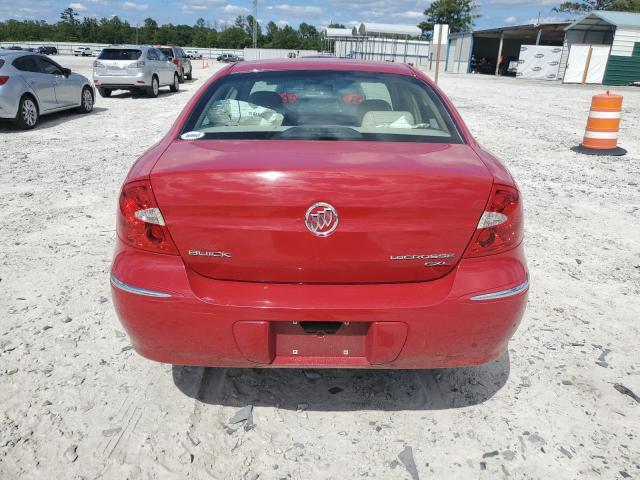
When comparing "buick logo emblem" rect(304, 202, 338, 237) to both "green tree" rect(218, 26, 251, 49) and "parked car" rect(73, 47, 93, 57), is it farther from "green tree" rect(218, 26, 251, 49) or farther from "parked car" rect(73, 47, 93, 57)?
"green tree" rect(218, 26, 251, 49)

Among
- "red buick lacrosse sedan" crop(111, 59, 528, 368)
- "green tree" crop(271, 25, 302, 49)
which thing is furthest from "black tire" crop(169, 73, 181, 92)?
"green tree" crop(271, 25, 302, 49)

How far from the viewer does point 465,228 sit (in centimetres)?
208

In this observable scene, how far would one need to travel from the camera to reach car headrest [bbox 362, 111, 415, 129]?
9.31 feet

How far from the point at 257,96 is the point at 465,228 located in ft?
5.62

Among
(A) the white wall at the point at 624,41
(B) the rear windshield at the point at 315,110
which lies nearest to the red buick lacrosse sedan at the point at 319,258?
(B) the rear windshield at the point at 315,110

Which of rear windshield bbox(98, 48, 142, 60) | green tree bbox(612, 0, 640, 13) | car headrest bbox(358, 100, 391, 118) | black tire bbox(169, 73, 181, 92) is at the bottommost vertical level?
black tire bbox(169, 73, 181, 92)

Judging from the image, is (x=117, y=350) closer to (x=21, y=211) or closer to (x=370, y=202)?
(x=370, y=202)

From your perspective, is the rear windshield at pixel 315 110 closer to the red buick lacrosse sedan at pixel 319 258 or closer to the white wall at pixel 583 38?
the red buick lacrosse sedan at pixel 319 258

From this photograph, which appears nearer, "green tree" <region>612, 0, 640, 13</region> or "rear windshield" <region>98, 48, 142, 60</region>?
"rear windshield" <region>98, 48, 142, 60</region>

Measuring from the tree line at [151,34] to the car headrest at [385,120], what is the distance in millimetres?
105748

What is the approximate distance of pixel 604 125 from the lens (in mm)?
8922

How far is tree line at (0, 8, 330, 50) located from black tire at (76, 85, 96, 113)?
94862 millimetres

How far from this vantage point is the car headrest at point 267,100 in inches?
120

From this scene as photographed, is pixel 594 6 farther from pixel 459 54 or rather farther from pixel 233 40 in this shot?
pixel 233 40
